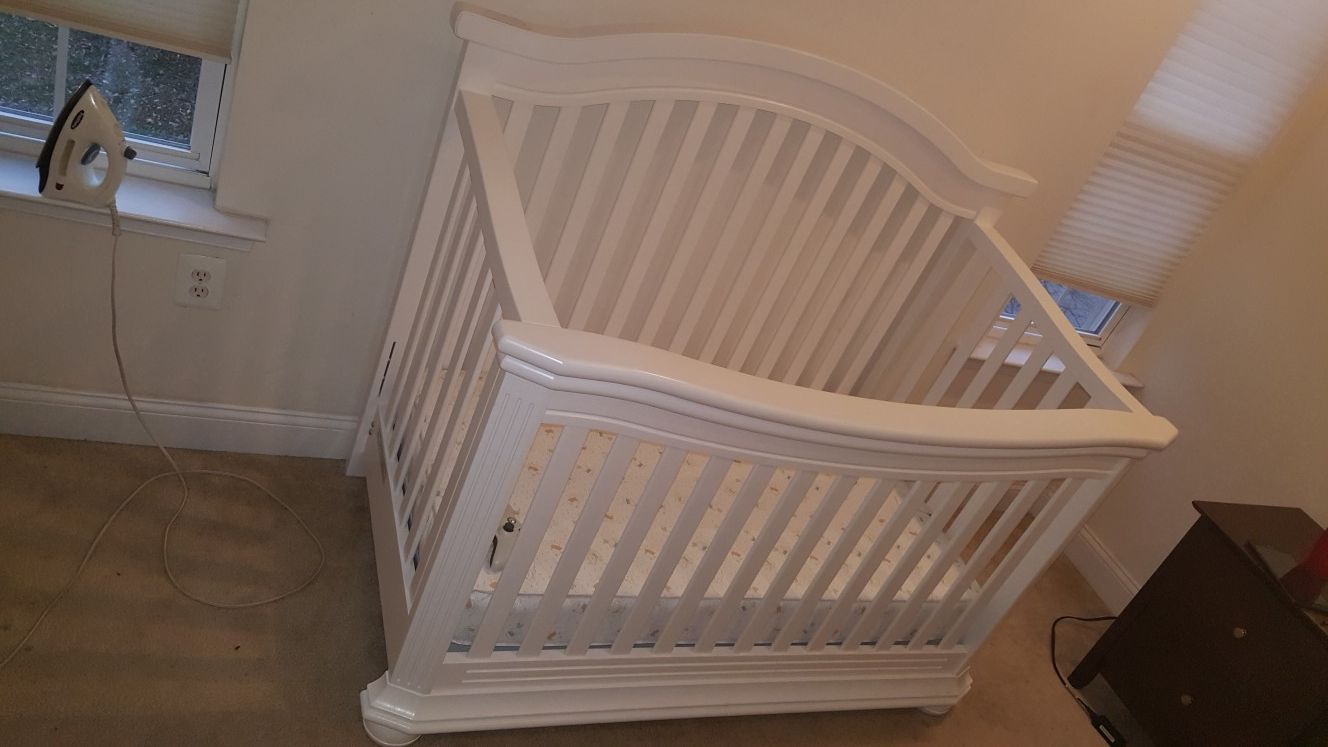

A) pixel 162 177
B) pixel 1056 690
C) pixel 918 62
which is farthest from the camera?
pixel 1056 690

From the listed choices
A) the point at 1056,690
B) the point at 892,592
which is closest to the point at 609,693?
the point at 892,592

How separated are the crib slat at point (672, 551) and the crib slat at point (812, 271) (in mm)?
607

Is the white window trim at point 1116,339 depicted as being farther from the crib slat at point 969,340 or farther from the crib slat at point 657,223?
the crib slat at point 657,223

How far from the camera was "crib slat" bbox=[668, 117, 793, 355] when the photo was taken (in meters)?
1.81

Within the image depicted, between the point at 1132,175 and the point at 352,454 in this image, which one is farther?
the point at 1132,175

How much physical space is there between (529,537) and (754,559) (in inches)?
15.2

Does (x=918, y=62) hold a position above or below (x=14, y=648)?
above

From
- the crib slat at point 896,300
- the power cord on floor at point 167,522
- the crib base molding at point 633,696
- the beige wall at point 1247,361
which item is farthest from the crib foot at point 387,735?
the beige wall at point 1247,361

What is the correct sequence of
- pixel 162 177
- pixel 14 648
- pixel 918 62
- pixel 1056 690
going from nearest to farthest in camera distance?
pixel 14 648
pixel 162 177
pixel 918 62
pixel 1056 690

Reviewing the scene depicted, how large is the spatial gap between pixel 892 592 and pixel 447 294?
92cm

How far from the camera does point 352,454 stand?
1970mm

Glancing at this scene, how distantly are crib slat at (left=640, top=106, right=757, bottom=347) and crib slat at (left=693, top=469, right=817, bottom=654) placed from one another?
0.52 meters

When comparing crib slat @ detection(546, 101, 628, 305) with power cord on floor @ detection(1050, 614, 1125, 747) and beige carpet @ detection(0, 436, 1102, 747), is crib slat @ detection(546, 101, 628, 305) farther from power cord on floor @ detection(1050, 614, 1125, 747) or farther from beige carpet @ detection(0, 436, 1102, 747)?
power cord on floor @ detection(1050, 614, 1125, 747)

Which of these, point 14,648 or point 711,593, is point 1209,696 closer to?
point 711,593
